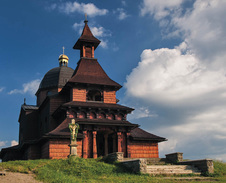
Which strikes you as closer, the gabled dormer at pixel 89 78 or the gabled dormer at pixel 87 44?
the gabled dormer at pixel 89 78

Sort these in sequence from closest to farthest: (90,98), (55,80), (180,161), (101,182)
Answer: (101,182), (180,161), (90,98), (55,80)

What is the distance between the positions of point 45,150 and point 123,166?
8651 mm

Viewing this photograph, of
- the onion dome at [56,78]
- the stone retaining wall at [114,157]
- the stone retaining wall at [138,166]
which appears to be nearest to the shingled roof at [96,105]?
the stone retaining wall at [114,157]

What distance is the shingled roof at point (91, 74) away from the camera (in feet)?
98.5

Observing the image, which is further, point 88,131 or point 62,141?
point 88,131

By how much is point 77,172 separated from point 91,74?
53.1ft

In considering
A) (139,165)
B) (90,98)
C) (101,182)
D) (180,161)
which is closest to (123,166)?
(139,165)

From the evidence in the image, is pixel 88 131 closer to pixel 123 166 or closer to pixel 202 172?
pixel 123 166

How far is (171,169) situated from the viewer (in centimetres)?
1983

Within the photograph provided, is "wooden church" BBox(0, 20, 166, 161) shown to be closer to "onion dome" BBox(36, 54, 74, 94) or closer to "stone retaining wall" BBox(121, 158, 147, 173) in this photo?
"onion dome" BBox(36, 54, 74, 94)

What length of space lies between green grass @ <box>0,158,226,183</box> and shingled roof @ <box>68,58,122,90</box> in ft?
40.2

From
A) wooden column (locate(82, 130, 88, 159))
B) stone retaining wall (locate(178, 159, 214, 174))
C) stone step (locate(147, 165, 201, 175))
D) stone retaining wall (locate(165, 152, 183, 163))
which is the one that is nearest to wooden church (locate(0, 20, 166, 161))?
wooden column (locate(82, 130, 88, 159))

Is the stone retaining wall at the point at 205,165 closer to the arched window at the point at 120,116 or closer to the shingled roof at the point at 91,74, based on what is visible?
the arched window at the point at 120,116

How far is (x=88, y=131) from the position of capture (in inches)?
1033
